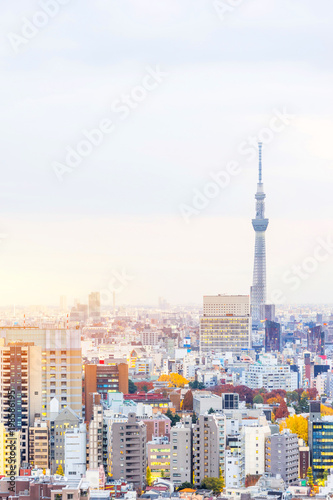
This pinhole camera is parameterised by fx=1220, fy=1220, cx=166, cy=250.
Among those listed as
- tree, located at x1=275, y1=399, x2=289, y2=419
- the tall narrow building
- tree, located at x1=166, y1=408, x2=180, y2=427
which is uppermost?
the tall narrow building

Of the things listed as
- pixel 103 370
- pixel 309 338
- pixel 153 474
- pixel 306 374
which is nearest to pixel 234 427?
pixel 153 474

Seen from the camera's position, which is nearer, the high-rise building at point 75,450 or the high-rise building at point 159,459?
the high-rise building at point 75,450

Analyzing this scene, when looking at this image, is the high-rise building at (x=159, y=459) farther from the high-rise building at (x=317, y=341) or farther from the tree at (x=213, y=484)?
the high-rise building at (x=317, y=341)

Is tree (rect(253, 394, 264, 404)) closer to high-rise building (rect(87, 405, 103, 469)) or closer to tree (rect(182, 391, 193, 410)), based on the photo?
tree (rect(182, 391, 193, 410))

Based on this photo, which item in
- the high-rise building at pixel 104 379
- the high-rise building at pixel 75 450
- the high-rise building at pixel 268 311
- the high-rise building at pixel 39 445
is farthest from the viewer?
the high-rise building at pixel 268 311

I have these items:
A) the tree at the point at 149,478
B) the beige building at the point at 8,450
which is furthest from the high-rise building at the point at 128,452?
the beige building at the point at 8,450

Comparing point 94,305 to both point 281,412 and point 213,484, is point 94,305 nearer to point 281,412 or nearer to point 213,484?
point 281,412

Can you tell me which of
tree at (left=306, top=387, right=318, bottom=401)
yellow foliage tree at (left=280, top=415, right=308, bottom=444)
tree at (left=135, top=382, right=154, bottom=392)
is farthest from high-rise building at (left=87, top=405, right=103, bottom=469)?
tree at (left=135, top=382, right=154, bottom=392)
